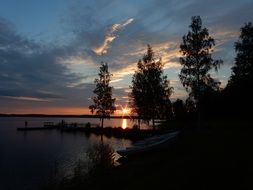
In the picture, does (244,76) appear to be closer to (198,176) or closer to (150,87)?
(150,87)

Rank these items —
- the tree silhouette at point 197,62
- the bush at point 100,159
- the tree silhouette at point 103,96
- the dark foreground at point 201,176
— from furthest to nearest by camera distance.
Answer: the tree silhouette at point 103,96
the tree silhouette at point 197,62
the bush at point 100,159
the dark foreground at point 201,176

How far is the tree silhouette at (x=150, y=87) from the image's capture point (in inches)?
2322

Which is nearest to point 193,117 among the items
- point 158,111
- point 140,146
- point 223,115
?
point 223,115

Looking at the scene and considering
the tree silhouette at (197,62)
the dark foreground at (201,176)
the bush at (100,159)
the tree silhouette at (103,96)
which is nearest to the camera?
the dark foreground at (201,176)

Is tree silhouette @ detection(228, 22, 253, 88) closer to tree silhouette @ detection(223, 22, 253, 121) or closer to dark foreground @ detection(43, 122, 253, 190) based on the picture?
tree silhouette @ detection(223, 22, 253, 121)

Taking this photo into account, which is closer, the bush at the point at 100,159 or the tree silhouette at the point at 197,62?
the bush at the point at 100,159

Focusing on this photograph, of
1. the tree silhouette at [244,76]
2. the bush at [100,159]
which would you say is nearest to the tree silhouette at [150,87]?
the tree silhouette at [244,76]

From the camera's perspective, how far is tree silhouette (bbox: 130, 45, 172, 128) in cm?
5897

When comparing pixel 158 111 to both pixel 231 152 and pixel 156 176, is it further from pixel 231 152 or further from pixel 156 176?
pixel 156 176

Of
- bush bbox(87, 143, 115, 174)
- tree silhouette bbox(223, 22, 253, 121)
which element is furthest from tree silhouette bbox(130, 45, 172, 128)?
bush bbox(87, 143, 115, 174)

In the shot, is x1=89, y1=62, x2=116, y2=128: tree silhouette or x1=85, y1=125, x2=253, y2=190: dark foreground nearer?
x1=85, y1=125, x2=253, y2=190: dark foreground

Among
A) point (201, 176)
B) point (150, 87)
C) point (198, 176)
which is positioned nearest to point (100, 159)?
point (198, 176)

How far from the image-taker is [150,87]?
58.9 meters

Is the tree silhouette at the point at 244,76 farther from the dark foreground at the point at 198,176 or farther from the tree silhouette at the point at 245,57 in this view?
the dark foreground at the point at 198,176
